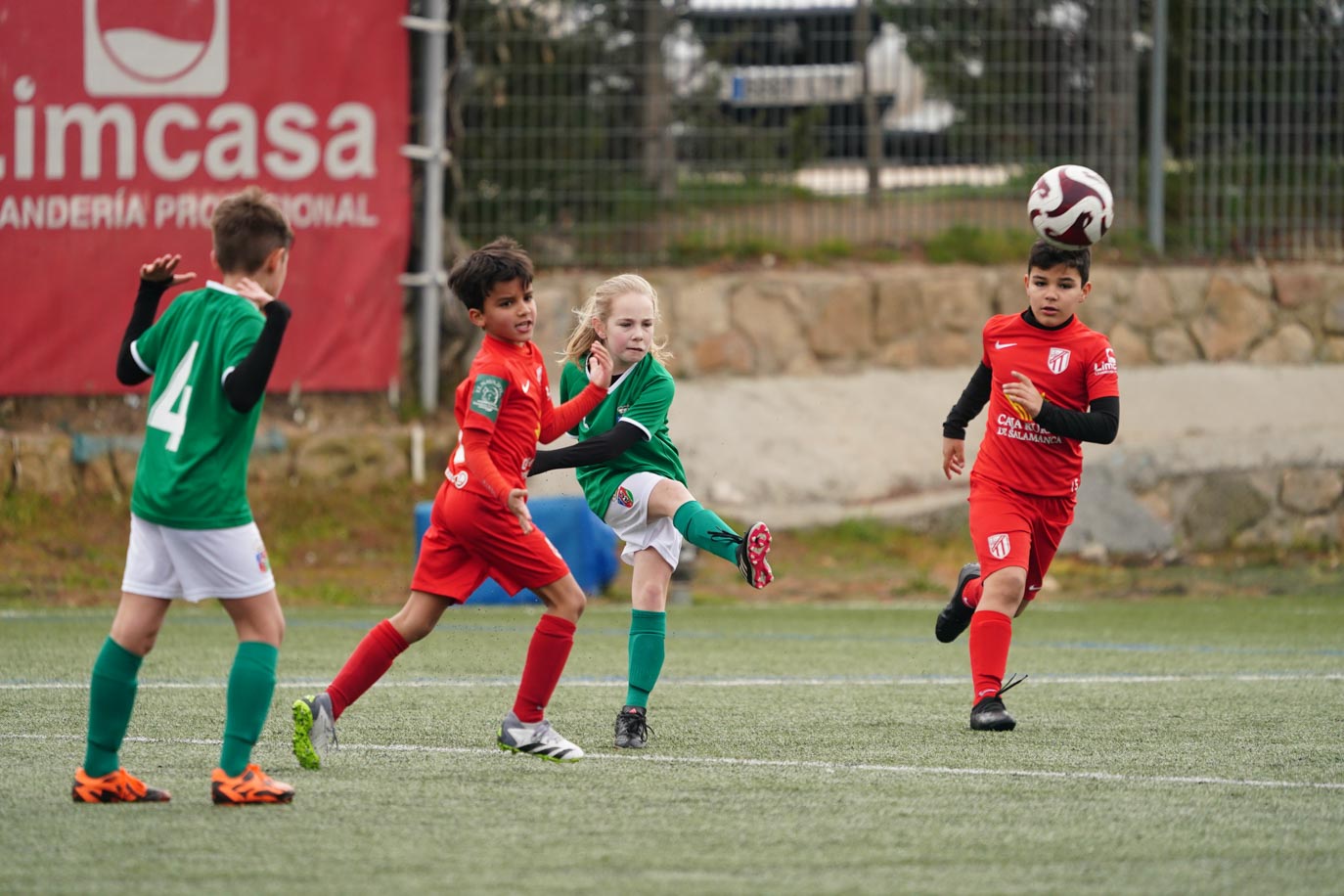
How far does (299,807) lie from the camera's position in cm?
459

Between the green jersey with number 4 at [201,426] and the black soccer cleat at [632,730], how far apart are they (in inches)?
66.1

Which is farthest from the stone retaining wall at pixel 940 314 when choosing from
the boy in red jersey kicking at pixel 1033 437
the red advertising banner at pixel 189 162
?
the boy in red jersey kicking at pixel 1033 437

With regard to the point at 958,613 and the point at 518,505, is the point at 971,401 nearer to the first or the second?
the point at 958,613

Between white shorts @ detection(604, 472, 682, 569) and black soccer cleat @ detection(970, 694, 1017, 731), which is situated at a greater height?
white shorts @ detection(604, 472, 682, 569)

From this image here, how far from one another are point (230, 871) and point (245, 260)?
5.43 ft

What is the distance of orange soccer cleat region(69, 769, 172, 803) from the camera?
462cm

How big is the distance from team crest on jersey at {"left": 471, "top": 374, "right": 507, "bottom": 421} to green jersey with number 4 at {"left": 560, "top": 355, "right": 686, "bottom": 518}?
753 millimetres

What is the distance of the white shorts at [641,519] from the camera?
20.5ft

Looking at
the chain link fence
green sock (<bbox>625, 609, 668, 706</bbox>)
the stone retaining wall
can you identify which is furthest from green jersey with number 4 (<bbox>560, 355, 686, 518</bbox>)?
the chain link fence

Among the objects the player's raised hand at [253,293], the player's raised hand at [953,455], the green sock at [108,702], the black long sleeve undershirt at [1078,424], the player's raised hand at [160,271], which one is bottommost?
the green sock at [108,702]

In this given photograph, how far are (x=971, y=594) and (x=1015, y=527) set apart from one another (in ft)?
1.58

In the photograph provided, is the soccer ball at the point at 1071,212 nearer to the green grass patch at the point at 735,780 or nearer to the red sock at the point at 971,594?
the red sock at the point at 971,594

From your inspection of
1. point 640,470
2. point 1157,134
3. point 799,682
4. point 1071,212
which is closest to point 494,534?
point 640,470

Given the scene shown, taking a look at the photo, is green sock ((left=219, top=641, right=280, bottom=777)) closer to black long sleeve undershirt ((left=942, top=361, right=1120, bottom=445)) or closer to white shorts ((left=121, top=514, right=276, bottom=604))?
white shorts ((left=121, top=514, right=276, bottom=604))
